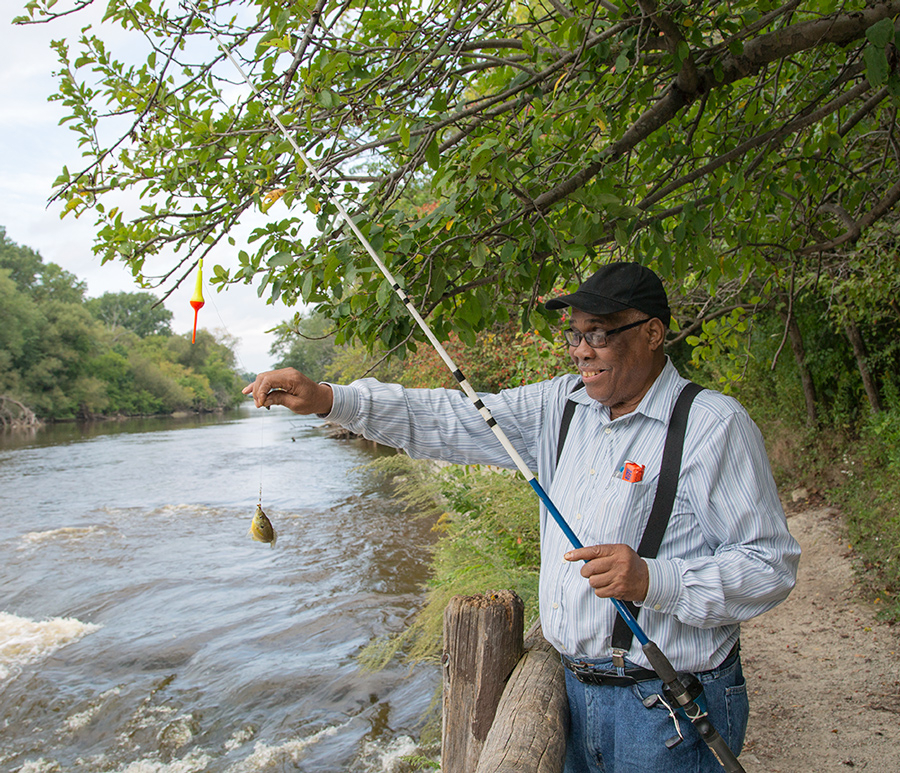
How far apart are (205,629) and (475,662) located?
7590 millimetres

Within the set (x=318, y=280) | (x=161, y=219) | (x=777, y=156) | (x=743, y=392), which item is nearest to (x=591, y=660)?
(x=318, y=280)

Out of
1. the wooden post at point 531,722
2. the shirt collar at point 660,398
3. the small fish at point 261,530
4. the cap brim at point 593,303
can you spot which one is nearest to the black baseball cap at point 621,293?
the cap brim at point 593,303

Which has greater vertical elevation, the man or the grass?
the man

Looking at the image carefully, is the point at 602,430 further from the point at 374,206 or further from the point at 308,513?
the point at 308,513

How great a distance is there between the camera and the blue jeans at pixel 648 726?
2.01m

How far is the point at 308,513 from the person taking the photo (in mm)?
15648

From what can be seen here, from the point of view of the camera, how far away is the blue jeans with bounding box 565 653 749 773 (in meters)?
2.01

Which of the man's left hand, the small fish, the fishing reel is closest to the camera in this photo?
the man's left hand

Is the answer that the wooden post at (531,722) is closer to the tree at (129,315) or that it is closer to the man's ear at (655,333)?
the man's ear at (655,333)

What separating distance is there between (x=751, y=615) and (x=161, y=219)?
10.4 ft

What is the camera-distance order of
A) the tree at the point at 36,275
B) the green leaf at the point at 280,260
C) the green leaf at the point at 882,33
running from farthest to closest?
1. the tree at the point at 36,275
2. the green leaf at the point at 280,260
3. the green leaf at the point at 882,33

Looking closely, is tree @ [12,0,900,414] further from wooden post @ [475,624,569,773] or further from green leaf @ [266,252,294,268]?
wooden post @ [475,624,569,773]

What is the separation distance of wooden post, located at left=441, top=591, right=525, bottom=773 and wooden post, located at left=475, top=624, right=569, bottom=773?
9 cm

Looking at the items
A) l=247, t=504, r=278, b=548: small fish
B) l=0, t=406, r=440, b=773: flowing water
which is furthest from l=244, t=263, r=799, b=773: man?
l=247, t=504, r=278, b=548: small fish
